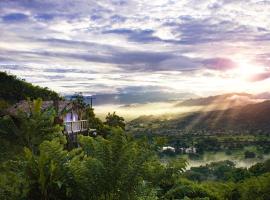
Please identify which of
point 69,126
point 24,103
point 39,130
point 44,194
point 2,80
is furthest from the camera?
point 2,80

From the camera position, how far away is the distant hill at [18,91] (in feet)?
203

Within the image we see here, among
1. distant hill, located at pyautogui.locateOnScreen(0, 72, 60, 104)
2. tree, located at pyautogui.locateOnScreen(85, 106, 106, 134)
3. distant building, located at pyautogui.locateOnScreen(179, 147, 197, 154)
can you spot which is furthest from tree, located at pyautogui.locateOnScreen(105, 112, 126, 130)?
distant building, located at pyautogui.locateOnScreen(179, 147, 197, 154)

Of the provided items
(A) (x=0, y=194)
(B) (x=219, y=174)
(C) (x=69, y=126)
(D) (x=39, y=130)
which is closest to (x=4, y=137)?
(C) (x=69, y=126)

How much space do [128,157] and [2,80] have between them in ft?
196

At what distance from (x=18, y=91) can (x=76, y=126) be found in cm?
1589

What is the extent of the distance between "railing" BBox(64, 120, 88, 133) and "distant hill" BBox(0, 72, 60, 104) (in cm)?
1112

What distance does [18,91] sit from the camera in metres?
63.1

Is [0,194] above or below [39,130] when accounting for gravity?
below

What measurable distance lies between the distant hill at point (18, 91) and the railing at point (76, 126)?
36.5ft

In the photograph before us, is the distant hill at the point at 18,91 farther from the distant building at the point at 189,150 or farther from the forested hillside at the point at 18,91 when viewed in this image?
the distant building at the point at 189,150

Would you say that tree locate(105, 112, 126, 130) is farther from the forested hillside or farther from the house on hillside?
the forested hillside

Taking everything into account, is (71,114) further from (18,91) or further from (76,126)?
(18,91)

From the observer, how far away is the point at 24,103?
172 feet

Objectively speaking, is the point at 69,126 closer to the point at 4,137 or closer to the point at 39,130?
the point at 4,137
